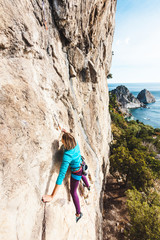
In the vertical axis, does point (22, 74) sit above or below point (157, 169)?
above

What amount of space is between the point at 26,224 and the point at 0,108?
2944 mm

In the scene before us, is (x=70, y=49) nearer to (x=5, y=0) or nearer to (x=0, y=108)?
(x=5, y=0)

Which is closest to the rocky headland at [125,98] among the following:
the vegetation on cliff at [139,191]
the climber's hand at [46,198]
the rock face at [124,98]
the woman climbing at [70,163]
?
the rock face at [124,98]

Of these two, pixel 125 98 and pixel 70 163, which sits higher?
pixel 70 163

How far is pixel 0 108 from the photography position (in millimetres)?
2564

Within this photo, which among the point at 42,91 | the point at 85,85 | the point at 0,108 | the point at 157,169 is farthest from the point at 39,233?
the point at 157,169

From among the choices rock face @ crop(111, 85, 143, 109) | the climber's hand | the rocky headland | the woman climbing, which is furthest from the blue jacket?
rock face @ crop(111, 85, 143, 109)

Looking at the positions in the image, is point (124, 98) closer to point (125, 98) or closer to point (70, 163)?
point (125, 98)

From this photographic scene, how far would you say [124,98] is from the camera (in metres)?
110

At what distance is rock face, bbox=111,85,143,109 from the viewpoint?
10931cm

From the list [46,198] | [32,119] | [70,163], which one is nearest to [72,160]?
[70,163]

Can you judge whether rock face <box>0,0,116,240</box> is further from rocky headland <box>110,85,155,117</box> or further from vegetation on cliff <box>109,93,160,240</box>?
rocky headland <box>110,85,155,117</box>

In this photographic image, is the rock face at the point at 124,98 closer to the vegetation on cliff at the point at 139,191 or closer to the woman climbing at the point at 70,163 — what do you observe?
the vegetation on cliff at the point at 139,191

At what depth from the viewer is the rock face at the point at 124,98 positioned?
359ft
